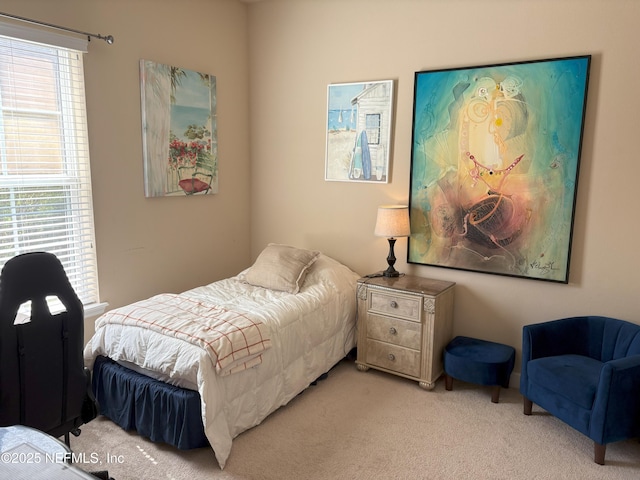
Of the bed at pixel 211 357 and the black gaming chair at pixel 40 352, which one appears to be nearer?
the black gaming chair at pixel 40 352

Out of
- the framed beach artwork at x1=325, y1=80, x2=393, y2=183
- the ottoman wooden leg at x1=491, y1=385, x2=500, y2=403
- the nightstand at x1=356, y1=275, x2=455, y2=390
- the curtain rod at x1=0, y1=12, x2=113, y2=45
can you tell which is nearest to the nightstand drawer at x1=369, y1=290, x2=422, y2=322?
the nightstand at x1=356, y1=275, x2=455, y2=390

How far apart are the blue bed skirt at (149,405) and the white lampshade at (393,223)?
1.70 metres

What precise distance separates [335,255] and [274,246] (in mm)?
551

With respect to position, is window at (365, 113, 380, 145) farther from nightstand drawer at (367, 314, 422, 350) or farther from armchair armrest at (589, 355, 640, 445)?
armchair armrest at (589, 355, 640, 445)

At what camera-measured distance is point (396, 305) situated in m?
3.27

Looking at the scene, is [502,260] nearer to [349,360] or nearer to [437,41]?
[349,360]

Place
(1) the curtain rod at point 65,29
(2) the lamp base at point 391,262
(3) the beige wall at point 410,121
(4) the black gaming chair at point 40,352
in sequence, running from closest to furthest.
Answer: (4) the black gaming chair at point 40,352 < (1) the curtain rod at point 65,29 < (3) the beige wall at point 410,121 < (2) the lamp base at point 391,262

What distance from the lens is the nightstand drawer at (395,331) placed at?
322cm

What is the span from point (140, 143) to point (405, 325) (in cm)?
226

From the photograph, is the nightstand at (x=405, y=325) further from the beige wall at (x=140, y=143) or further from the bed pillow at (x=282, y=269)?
the beige wall at (x=140, y=143)

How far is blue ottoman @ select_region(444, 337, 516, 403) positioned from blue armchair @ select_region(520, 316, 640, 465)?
0.16 m

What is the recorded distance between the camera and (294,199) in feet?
13.7
